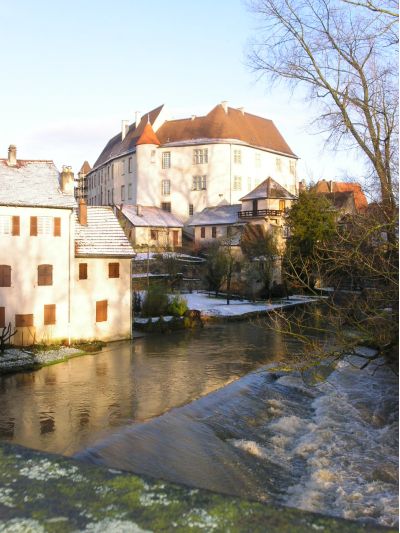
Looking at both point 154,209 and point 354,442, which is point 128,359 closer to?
point 354,442

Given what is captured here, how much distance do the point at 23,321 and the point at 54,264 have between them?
3023 mm

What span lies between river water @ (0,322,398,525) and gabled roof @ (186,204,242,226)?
39101mm

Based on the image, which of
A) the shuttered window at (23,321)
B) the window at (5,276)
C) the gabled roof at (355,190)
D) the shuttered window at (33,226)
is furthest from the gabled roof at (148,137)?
the shuttered window at (23,321)

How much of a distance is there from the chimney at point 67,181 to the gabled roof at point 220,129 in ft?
162

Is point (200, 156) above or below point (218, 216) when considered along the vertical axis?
above

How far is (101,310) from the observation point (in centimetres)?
2741

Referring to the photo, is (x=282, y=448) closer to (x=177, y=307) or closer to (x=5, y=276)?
(x=5, y=276)

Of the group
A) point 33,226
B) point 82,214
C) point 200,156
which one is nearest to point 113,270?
point 82,214

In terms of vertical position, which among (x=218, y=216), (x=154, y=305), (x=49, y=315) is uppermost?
(x=218, y=216)

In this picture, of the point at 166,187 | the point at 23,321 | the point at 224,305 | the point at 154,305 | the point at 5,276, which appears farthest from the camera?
the point at 166,187

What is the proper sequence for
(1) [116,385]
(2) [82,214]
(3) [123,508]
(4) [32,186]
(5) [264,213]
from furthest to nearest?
(5) [264,213], (2) [82,214], (4) [32,186], (1) [116,385], (3) [123,508]

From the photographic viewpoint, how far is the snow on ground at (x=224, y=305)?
122 ft

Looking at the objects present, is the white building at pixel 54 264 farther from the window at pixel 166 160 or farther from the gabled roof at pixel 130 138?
the gabled roof at pixel 130 138

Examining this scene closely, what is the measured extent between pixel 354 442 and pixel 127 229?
1938 inches
